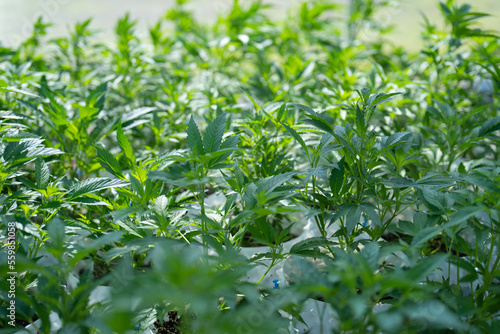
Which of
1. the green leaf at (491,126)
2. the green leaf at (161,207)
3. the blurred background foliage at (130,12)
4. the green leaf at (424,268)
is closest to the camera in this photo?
the green leaf at (424,268)

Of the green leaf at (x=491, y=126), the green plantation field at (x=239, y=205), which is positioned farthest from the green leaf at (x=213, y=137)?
the green leaf at (x=491, y=126)

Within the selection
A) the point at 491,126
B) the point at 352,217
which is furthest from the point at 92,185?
the point at 491,126

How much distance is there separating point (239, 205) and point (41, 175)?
0.57 meters

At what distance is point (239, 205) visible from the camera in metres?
1.30

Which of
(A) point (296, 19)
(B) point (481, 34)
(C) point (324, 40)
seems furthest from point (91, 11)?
(B) point (481, 34)

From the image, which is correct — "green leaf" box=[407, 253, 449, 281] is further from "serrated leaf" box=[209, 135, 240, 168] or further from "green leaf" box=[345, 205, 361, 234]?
"serrated leaf" box=[209, 135, 240, 168]

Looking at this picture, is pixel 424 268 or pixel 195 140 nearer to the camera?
pixel 424 268

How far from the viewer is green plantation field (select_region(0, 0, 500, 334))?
2.08ft

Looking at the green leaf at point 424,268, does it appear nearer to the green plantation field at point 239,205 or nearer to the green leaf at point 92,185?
the green plantation field at point 239,205

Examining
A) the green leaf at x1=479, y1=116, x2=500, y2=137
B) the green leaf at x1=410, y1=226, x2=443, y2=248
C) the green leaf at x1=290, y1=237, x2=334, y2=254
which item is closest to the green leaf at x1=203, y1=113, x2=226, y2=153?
the green leaf at x1=290, y1=237, x2=334, y2=254

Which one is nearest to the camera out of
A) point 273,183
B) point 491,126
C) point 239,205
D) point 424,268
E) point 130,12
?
point 424,268

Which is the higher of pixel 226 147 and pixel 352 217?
pixel 226 147

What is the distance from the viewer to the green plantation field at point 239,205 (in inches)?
25.0

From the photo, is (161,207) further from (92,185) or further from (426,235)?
(426,235)
